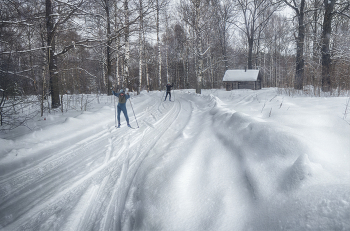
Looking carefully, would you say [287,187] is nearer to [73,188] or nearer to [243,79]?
[73,188]

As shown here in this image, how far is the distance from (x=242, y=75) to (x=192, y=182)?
28620mm

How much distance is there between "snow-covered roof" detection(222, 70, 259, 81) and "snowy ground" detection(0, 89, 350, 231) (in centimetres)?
2487

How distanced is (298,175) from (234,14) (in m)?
28.1

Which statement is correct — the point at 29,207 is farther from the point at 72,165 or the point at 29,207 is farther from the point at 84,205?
the point at 72,165

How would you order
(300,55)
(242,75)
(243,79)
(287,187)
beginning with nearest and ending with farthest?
(287,187), (300,55), (243,79), (242,75)

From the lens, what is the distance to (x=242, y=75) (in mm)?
28734

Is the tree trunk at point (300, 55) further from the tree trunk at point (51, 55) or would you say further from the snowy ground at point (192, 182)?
the tree trunk at point (51, 55)

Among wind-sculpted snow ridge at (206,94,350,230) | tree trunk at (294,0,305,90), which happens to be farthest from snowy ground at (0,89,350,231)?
tree trunk at (294,0,305,90)

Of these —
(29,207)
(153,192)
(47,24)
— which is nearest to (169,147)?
(153,192)

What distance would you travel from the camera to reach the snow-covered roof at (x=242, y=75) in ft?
92.1

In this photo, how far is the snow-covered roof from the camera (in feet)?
92.1

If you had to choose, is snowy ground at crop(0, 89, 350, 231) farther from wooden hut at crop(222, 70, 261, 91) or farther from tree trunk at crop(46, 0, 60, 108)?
wooden hut at crop(222, 70, 261, 91)

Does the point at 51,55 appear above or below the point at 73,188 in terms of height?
above

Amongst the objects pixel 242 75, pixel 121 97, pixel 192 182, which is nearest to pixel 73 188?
pixel 192 182
